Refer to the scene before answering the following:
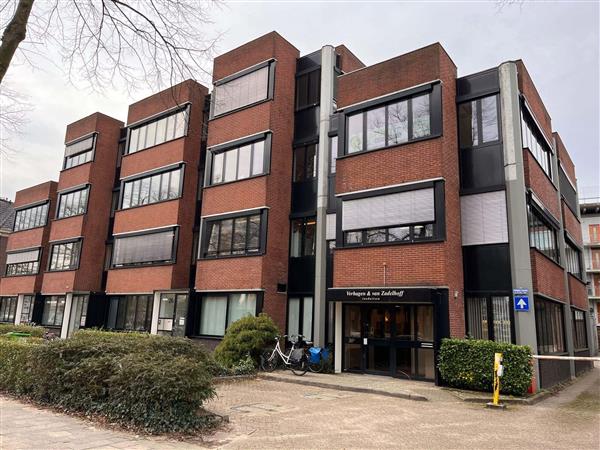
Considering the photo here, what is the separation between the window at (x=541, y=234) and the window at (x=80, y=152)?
25383 mm

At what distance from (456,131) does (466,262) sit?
4461mm

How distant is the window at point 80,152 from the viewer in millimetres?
30094

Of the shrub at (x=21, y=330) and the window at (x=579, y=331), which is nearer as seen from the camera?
the window at (x=579, y=331)

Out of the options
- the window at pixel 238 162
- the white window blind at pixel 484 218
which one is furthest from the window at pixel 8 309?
the white window blind at pixel 484 218

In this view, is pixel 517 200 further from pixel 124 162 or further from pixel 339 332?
pixel 124 162

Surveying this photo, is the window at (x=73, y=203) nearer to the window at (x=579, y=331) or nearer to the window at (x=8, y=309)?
the window at (x=8, y=309)

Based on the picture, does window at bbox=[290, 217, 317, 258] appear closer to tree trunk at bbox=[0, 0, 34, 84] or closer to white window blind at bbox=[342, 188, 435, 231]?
white window blind at bbox=[342, 188, 435, 231]

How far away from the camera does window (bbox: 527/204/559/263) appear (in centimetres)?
1537

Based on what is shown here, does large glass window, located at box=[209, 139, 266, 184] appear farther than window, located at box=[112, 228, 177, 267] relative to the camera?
No

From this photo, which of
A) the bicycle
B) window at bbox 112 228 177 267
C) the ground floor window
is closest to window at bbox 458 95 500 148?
the ground floor window

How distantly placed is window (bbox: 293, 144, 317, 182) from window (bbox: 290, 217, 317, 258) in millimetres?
1880

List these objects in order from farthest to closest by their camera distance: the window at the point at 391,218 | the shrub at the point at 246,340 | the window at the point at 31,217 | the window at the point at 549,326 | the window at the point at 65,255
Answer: the window at the point at 31,217 < the window at the point at 65,255 < the shrub at the point at 246,340 < the window at the point at 549,326 < the window at the point at 391,218

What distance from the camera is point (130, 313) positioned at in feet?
81.5

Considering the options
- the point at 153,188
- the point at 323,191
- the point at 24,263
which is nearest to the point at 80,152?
the point at 153,188
